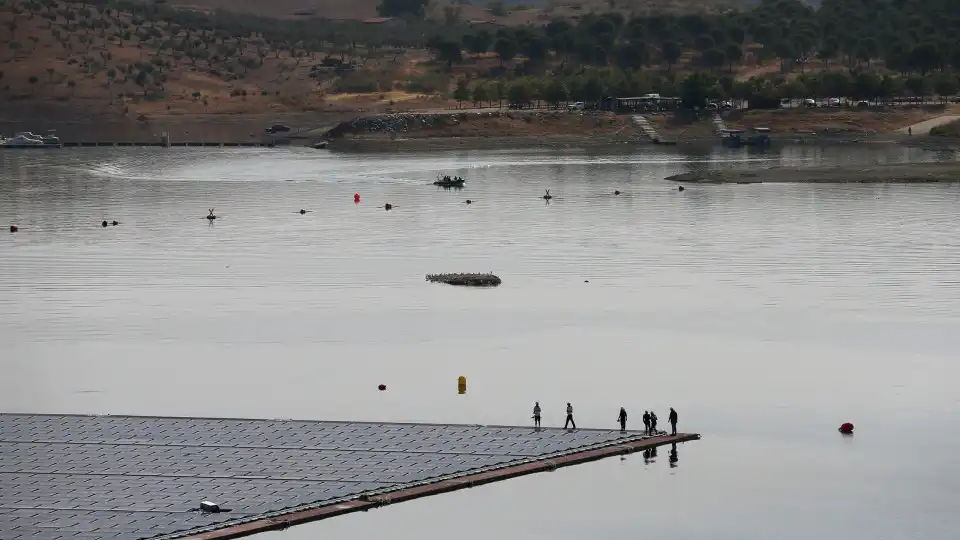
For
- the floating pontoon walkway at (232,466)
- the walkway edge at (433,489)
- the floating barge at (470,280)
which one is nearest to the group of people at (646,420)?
the walkway edge at (433,489)

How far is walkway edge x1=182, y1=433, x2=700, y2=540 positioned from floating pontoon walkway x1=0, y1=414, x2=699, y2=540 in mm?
47

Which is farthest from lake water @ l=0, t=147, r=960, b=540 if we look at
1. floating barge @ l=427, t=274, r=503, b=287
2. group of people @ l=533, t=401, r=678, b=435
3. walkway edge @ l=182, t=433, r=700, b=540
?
floating barge @ l=427, t=274, r=503, b=287

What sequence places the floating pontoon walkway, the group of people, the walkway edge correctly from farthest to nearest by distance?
the group of people
the floating pontoon walkway
the walkway edge

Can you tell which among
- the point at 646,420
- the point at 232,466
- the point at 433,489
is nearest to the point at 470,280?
the point at 646,420

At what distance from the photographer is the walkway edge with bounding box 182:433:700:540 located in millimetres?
59156

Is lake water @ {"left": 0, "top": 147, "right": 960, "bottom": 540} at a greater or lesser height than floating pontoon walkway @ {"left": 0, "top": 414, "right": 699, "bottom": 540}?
lesser

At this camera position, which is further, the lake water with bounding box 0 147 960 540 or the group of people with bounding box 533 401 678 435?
the group of people with bounding box 533 401 678 435

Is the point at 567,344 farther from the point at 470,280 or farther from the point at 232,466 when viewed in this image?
the point at 232,466

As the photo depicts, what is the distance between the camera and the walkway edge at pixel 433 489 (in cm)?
5916

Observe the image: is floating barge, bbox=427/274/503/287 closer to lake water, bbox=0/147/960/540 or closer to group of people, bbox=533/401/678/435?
lake water, bbox=0/147/960/540

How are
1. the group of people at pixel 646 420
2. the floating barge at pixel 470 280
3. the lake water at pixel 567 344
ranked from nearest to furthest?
1. the lake water at pixel 567 344
2. the group of people at pixel 646 420
3. the floating barge at pixel 470 280

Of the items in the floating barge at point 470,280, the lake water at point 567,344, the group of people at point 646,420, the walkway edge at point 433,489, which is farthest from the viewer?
the floating barge at point 470,280

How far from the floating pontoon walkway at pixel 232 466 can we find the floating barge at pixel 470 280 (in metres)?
44.9

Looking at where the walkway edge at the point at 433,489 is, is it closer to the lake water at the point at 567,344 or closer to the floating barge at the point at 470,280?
the lake water at the point at 567,344
